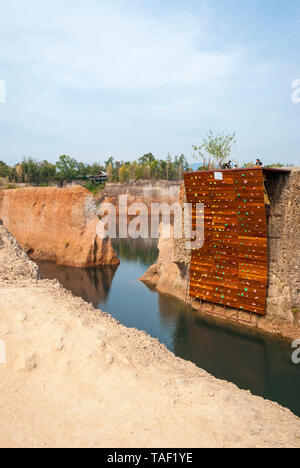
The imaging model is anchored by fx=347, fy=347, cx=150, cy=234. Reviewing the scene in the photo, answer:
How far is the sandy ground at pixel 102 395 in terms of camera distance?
15.2ft

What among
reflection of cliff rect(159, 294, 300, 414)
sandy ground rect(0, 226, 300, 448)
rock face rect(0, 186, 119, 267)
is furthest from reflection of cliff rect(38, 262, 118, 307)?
sandy ground rect(0, 226, 300, 448)

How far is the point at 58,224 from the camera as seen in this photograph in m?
28.1

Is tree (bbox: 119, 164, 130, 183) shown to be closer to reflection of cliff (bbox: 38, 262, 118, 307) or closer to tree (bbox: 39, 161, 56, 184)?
tree (bbox: 39, 161, 56, 184)

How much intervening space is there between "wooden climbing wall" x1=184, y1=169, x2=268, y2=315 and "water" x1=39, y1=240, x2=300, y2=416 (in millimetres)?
1398

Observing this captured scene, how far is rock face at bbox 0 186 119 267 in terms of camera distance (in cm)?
2661

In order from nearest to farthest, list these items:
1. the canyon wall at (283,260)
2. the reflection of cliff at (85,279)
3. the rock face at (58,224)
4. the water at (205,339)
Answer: the water at (205,339) < the canyon wall at (283,260) < the reflection of cliff at (85,279) < the rock face at (58,224)

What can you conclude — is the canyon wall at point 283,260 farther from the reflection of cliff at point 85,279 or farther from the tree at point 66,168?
the tree at point 66,168

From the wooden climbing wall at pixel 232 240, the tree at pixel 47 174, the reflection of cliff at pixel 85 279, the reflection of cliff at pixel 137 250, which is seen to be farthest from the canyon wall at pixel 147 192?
the wooden climbing wall at pixel 232 240

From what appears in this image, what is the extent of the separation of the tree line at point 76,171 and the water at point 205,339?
1836 inches

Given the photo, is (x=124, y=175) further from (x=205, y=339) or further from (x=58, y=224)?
(x=205, y=339)

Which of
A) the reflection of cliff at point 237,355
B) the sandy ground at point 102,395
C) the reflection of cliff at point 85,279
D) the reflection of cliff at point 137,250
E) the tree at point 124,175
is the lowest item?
the reflection of cliff at point 237,355

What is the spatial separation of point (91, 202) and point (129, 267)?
589cm
